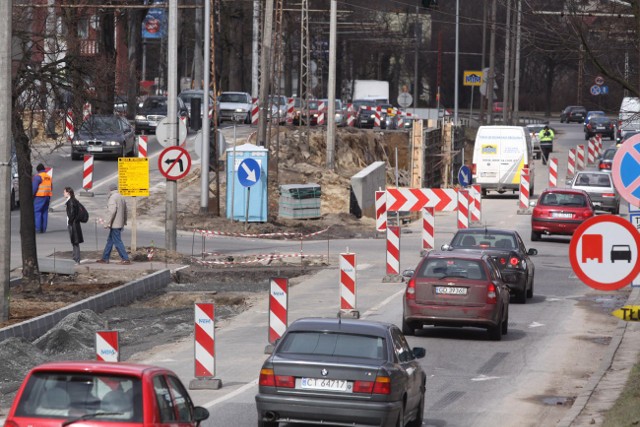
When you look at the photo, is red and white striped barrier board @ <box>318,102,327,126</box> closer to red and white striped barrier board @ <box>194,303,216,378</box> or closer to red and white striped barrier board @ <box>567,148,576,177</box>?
red and white striped barrier board @ <box>567,148,576,177</box>

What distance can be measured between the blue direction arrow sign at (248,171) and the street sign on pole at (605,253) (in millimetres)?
21795

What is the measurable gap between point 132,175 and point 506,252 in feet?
28.4

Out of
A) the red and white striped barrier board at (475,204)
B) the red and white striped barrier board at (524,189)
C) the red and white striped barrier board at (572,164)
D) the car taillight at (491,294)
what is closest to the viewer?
the car taillight at (491,294)

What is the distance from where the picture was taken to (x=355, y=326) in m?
13.1

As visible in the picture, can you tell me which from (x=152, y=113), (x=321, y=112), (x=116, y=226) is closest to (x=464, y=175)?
(x=321, y=112)

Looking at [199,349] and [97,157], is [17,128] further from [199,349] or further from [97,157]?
[97,157]

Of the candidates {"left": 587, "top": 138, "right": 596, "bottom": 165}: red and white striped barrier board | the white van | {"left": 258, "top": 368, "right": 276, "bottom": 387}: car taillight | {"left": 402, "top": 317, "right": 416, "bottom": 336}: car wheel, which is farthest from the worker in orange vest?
{"left": 587, "top": 138, "right": 596, "bottom": 165}: red and white striped barrier board

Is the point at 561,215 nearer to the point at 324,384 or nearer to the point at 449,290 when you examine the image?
the point at 449,290

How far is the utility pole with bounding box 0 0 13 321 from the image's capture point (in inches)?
773

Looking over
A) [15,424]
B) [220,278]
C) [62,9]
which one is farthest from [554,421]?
[62,9]

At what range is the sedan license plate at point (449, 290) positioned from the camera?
20.1 meters

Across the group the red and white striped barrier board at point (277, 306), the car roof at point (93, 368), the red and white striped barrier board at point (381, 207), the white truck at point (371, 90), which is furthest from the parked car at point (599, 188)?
the white truck at point (371, 90)

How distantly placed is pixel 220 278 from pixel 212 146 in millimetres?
11799

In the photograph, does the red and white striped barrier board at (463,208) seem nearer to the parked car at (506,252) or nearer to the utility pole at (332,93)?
the parked car at (506,252)
